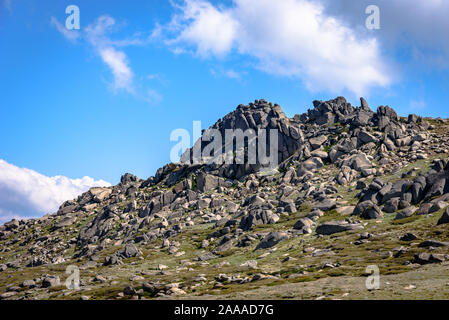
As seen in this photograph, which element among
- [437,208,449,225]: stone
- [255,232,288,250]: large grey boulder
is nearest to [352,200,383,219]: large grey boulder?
[437,208,449,225]: stone

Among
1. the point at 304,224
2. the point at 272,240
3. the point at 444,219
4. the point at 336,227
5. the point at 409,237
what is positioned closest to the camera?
the point at 409,237

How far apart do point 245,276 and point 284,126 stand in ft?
474

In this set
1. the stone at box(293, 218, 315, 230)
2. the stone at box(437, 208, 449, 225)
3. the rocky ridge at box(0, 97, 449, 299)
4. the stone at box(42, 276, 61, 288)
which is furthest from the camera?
the stone at box(293, 218, 315, 230)

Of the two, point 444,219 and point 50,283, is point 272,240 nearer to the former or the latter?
point 444,219

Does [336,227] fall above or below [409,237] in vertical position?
above

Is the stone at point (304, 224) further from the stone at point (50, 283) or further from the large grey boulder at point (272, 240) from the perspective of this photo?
the stone at point (50, 283)

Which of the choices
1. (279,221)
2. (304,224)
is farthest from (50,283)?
(279,221)

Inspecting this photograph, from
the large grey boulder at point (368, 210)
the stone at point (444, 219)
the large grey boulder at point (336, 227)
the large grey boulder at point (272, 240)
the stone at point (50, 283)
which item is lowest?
the stone at point (50, 283)

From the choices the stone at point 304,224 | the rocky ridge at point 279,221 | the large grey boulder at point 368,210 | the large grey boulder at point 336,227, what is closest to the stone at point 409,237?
the rocky ridge at point 279,221

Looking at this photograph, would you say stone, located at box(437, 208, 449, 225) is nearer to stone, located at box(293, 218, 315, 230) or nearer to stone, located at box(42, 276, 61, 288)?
stone, located at box(293, 218, 315, 230)

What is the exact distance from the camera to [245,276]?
6262 cm

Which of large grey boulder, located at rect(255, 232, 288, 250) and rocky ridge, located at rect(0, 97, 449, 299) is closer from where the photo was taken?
rocky ridge, located at rect(0, 97, 449, 299)
